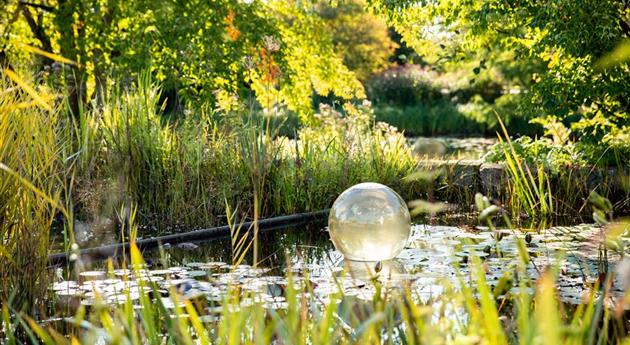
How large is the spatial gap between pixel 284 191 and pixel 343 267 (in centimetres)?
242

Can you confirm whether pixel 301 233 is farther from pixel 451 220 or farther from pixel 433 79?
pixel 433 79

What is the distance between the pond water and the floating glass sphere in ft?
0.37

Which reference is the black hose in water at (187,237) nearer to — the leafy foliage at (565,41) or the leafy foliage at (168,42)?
the leafy foliage at (565,41)

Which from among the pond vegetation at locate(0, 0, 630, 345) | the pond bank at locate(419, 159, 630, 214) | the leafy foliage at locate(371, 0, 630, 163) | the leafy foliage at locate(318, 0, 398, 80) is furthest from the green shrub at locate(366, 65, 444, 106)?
the pond bank at locate(419, 159, 630, 214)

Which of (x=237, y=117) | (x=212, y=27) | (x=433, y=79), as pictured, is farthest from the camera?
(x=433, y=79)

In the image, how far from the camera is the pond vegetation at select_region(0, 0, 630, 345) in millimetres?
2531

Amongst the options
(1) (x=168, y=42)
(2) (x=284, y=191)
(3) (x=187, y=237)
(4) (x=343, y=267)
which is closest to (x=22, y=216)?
(4) (x=343, y=267)

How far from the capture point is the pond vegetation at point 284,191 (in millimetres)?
2531

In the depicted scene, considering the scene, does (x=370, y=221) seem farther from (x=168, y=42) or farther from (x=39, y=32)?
(x=39, y=32)

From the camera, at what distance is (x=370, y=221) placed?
4.95m

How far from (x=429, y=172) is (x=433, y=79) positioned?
67.8ft

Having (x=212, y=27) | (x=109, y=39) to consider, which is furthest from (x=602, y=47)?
(x=109, y=39)

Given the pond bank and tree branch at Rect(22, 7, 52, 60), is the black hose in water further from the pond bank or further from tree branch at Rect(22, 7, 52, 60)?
tree branch at Rect(22, 7, 52, 60)

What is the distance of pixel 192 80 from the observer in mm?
10984
